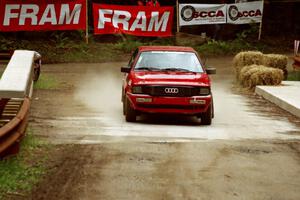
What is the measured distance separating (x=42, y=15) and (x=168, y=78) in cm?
1654

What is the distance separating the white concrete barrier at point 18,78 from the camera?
1086cm

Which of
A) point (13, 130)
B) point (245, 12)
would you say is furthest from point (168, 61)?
point (245, 12)

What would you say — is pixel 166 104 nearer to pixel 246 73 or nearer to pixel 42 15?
pixel 246 73

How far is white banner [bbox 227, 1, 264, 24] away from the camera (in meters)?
31.2

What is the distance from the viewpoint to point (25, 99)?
10477mm

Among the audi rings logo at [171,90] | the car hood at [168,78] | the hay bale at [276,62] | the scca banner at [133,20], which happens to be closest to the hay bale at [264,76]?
the hay bale at [276,62]

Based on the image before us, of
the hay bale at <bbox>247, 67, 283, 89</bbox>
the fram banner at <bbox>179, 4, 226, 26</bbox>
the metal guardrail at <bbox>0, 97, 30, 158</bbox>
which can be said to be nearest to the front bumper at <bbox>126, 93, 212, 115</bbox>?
the metal guardrail at <bbox>0, 97, 30, 158</bbox>

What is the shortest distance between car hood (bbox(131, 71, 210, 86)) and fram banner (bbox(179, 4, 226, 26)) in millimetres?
17207

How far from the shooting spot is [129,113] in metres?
13.2

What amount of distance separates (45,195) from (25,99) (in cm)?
337

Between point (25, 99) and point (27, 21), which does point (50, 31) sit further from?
point (25, 99)

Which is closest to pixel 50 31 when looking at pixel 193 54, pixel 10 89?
pixel 193 54

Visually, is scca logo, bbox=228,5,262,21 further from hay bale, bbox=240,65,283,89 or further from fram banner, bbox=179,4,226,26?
hay bale, bbox=240,65,283,89

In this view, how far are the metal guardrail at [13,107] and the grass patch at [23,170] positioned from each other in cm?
20
